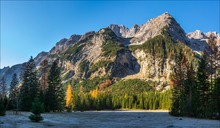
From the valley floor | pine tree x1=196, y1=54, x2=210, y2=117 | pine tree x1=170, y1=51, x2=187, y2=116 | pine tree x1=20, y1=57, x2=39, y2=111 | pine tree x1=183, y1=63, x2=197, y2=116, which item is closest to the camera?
the valley floor

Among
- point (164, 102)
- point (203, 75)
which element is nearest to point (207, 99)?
point (203, 75)

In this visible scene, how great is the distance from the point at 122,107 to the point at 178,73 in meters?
108

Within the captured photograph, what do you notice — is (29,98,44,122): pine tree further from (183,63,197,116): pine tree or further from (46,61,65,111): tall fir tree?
(46,61,65,111): tall fir tree

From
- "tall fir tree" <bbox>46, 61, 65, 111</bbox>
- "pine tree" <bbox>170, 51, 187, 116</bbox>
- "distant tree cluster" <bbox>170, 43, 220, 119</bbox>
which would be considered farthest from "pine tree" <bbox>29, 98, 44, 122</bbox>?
"tall fir tree" <bbox>46, 61, 65, 111</bbox>

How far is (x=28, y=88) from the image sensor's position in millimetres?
93312

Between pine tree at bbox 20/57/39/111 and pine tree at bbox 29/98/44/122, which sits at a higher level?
pine tree at bbox 20/57/39/111

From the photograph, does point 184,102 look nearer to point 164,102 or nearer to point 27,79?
point 27,79

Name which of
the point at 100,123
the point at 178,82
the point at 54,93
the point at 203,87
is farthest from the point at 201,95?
the point at 54,93

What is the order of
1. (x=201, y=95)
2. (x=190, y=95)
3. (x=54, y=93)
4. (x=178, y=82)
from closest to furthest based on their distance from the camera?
(x=201, y=95), (x=190, y=95), (x=178, y=82), (x=54, y=93)

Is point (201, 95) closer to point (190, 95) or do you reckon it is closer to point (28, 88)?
point (190, 95)

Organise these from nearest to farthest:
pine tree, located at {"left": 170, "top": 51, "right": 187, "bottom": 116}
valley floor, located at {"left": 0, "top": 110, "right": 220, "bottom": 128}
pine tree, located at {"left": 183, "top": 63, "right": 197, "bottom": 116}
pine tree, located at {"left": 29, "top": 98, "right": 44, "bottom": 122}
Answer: valley floor, located at {"left": 0, "top": 110, "right": 220, "bottom": 128} < pine tree, located at {"left": 29, "top": 98, "right": 44, "bottom": 122} < pine tree, located at {"left": 183, "top": 63, "right": 197, "bottom": 116} < pine tree, located at {"left": 170, "top": 51, "right": 187, "bottom": 116}

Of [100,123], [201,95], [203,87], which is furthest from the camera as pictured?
[201,95]

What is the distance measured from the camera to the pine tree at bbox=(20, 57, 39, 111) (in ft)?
302

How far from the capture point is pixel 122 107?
7717 inches
